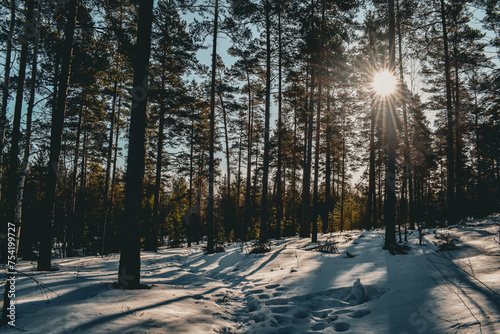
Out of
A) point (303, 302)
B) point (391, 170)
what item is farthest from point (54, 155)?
point (391, 170)

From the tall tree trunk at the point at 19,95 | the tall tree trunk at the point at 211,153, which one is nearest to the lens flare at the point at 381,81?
the tall tree trunk at the point at 211,153

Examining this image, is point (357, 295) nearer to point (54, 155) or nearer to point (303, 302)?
point (303, 302)

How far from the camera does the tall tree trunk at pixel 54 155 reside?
6621 mm

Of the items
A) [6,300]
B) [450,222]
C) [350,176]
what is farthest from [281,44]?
[350,176]

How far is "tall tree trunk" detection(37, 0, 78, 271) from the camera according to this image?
6.62 meters

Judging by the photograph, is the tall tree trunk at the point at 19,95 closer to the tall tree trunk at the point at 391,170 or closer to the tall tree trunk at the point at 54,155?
the tall tree trunk at the point at 54,155

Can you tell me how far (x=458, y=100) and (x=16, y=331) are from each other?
25.3 metres

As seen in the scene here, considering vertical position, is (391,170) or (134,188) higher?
(391,170)

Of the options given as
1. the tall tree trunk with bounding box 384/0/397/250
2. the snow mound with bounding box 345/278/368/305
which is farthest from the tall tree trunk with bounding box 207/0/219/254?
the snow mound with bounding box 345/278/368/305

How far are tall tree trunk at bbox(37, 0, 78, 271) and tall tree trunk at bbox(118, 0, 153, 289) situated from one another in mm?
3693

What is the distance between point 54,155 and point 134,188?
408cm

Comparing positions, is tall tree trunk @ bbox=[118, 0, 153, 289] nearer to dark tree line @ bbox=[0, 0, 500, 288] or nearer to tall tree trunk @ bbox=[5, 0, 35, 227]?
dark tree line @ bbox=[0, 0, 500, 288]

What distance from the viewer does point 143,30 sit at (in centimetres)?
513

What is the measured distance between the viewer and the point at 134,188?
4.72 m
